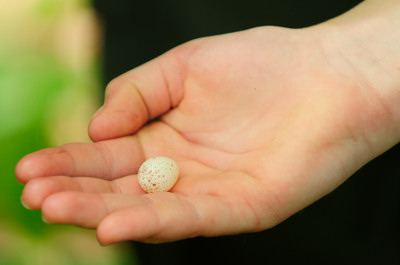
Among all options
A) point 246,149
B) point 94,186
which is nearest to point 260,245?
point 246,149

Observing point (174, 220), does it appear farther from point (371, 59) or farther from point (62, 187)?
point (371, 59)

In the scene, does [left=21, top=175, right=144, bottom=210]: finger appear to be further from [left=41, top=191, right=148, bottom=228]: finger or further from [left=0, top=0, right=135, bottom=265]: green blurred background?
[left=0, top=0, right=135, bottom=265]: green blurred background

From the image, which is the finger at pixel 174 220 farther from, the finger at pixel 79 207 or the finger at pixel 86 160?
the finger at pixel 86 160

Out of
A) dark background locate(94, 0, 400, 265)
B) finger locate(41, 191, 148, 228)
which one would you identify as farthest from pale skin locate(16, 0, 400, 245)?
dark background locate(94, 0, 400, 265)

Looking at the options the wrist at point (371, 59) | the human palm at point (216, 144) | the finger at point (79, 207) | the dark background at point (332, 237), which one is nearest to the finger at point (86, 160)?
the human palm at point (216, 144)

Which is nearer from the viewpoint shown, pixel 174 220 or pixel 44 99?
pixel 174 220

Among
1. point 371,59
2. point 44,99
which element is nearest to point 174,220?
point 371,59

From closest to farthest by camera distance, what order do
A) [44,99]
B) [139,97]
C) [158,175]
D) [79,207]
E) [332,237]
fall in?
[79,207] < [158,175] < [139,97] < [332,237] < [44,99]
